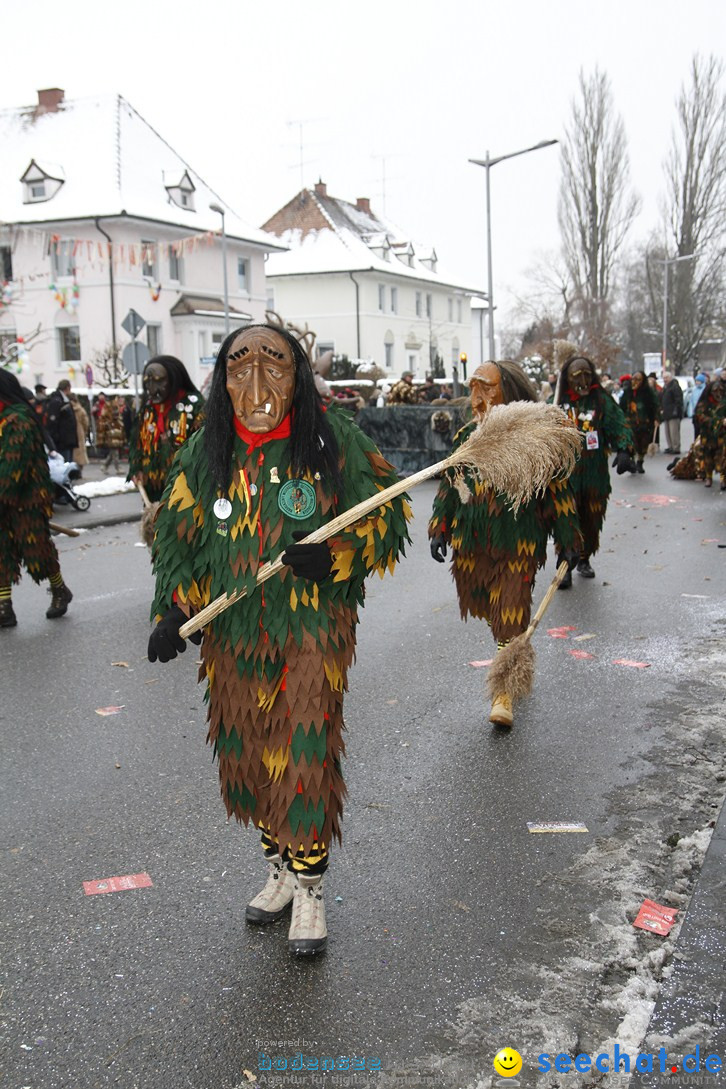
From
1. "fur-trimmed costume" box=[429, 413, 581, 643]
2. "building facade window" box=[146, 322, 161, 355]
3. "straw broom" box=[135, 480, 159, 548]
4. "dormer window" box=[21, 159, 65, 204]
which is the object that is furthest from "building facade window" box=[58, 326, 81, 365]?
"fur-trimmed costume" box=[429, 413, 581, 643]

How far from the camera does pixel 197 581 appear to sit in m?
3.49

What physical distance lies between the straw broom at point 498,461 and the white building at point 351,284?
1921 inches

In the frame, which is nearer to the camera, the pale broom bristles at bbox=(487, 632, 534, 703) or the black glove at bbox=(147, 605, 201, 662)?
the black glove at bbox=(147, 605, 201, 662)

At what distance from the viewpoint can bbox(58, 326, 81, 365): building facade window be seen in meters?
39.4

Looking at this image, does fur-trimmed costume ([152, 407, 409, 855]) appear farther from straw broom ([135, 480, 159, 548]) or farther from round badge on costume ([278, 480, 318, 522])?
straw broom ([135, 480, 159, 548])

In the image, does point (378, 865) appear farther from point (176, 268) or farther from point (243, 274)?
point (243, 274)

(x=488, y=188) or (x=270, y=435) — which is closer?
(x=270, y=435)

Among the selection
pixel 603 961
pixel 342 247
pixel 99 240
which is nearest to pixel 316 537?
pixel 603 961

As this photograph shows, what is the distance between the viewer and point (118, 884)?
3.87 m

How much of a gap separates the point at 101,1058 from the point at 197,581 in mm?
1441

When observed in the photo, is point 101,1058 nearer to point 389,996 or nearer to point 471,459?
point 389,996

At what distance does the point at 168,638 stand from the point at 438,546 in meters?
2.40

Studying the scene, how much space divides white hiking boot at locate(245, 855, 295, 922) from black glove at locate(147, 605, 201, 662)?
0.82 m

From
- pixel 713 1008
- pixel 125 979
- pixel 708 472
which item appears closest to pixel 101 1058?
pixel 125 979
